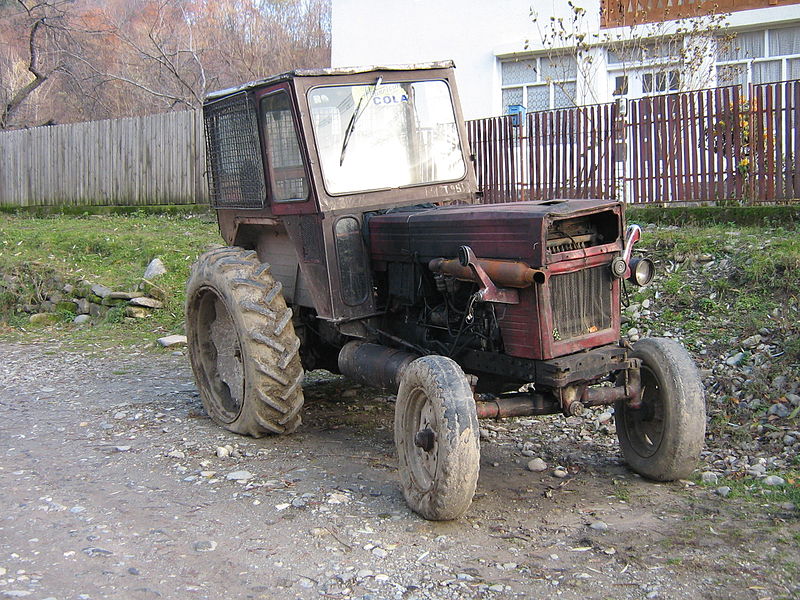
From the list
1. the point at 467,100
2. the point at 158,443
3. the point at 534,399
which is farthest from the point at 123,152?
the point at 534,399

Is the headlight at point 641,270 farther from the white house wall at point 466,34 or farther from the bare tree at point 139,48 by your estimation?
the bare tree at point 139,48

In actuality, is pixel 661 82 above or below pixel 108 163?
above

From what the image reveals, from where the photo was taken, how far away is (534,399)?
482 centimetres

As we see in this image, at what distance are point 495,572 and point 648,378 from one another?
1.77 m

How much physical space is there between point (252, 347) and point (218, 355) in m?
1.11

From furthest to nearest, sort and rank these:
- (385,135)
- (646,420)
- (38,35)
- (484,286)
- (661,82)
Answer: (38,35) → (661,82) → (385,135) → (646,420) → (484,286)

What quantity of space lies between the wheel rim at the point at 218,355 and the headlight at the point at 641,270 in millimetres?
2840

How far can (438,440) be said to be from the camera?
4.36 metres

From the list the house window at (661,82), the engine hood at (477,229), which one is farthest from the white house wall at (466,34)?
the engine hood at (477,229)

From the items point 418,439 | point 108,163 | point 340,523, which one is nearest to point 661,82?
point 108,163

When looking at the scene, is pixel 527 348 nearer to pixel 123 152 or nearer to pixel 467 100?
pixel 467 100

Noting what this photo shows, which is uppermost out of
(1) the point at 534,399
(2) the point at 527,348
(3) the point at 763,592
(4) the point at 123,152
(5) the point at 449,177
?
(4) the point at 123,152

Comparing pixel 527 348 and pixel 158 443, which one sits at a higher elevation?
pixel 527 348

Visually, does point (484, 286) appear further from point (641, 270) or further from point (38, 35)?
point (38, 35)
